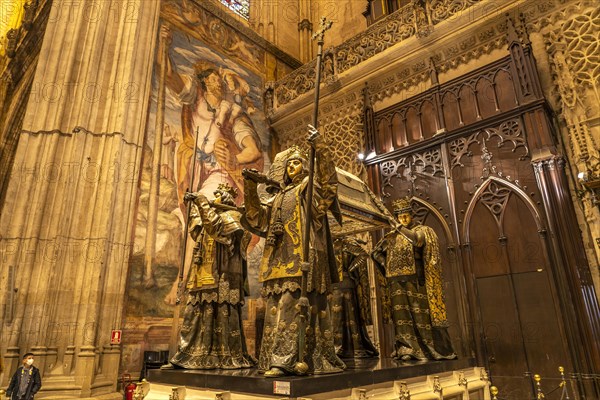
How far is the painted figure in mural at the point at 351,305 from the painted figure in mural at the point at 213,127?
4.43 meters

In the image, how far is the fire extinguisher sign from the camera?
6.56 meters

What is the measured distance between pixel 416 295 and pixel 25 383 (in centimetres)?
508

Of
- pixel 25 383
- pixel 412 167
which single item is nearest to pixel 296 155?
pixel 25 383

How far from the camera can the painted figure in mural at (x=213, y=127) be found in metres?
9.23

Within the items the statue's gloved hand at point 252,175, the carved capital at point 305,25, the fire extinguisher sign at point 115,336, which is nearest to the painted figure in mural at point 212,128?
the fire extinguisher sign at point 115,336

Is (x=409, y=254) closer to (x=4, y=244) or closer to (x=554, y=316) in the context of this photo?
(x=554, y=316)

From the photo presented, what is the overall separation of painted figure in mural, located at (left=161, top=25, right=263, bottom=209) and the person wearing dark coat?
4153 millimetres

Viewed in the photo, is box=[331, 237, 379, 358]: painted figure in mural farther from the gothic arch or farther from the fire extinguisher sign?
the fire extinguisher sign

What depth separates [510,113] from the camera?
7.33 m

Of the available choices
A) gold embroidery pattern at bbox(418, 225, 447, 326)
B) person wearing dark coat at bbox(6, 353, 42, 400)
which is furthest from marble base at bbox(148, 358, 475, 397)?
person wearing dark coat at bbox(6, 353, 42, 400)

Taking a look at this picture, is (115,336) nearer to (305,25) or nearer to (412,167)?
(412,167)

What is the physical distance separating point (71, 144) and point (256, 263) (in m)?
4.79

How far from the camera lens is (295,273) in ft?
10.6

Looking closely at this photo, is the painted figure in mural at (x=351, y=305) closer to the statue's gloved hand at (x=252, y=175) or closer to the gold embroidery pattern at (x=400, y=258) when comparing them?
the gold embroidery pattern at (x=400, y=258)
